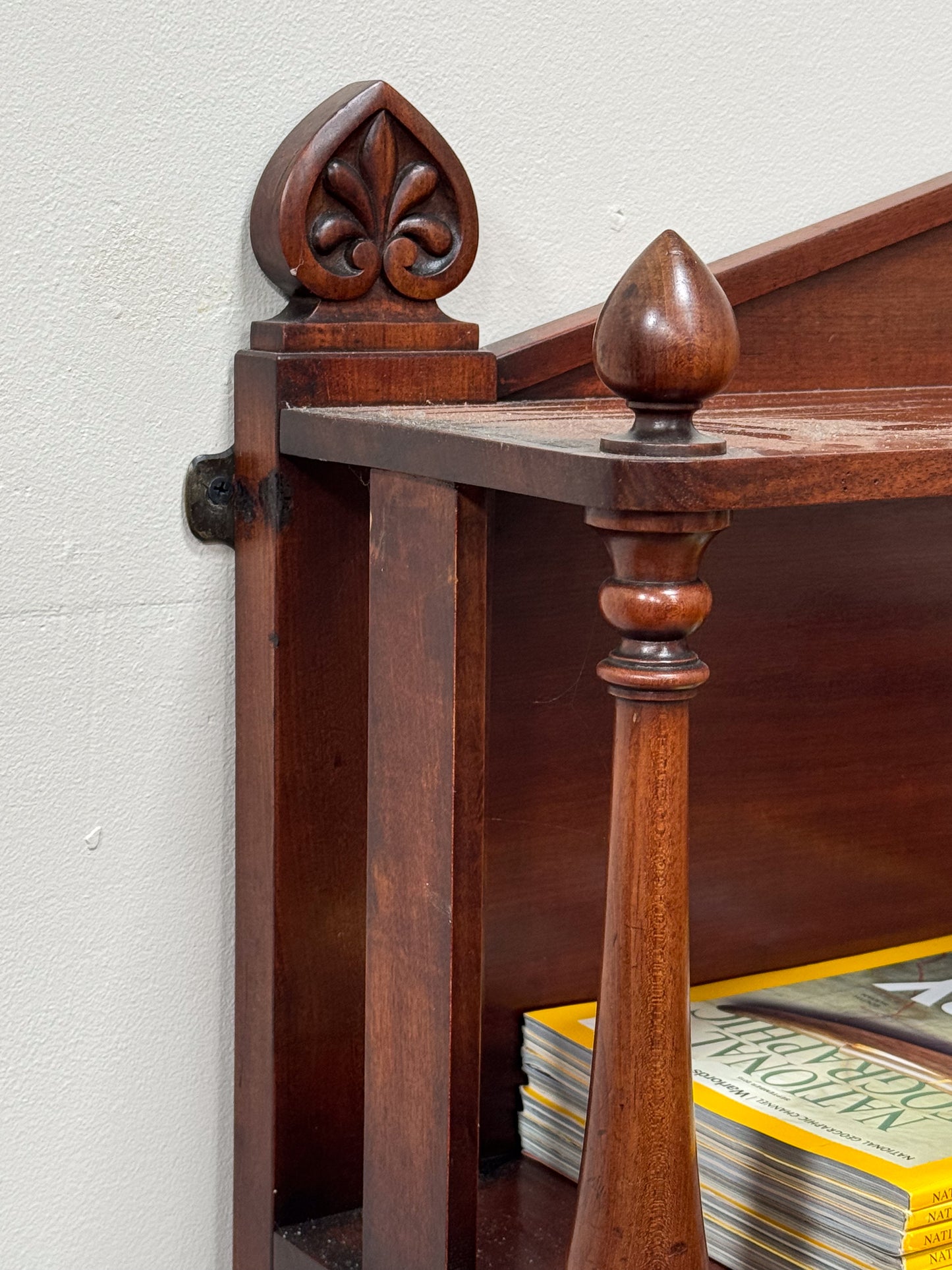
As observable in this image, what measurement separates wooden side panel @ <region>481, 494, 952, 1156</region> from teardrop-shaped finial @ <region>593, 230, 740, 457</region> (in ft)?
0.92

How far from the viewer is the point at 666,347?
55 centimetres

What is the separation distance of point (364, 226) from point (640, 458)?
0.29 metres

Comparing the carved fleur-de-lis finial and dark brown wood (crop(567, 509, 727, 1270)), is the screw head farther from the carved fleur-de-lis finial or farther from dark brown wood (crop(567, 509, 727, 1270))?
dark brown wood (crop(567, 509, 727, 1270))

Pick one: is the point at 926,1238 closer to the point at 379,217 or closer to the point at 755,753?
the point at 755,753

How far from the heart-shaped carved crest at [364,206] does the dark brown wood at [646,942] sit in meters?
0.26

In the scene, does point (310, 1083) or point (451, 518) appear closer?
point (451, 518)

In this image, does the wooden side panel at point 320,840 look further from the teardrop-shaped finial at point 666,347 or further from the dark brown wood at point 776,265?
the teardrop-shaped finial at point 666,347

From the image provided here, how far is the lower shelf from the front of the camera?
2.58 ft

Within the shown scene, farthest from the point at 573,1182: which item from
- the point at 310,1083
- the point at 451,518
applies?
the point at 451,518

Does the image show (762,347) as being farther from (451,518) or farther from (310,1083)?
(310,1083)

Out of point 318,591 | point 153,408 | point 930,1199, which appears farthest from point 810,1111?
point 153,408

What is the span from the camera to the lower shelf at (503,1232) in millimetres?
786

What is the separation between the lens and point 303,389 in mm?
774

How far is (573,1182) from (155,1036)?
231 mm
